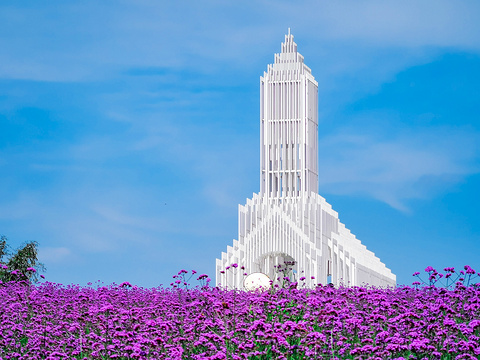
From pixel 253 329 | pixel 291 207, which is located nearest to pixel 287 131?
pixel 291 207

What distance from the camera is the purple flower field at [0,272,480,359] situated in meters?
8.16

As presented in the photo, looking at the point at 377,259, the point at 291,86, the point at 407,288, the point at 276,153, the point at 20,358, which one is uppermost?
the point at 291,86

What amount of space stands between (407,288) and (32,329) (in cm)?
557

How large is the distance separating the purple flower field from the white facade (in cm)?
2774

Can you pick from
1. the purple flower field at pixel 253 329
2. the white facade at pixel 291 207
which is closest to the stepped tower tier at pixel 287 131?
the white facade at pixel 291 207

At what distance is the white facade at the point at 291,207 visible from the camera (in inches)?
1581

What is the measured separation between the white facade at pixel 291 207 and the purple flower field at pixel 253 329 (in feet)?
91.0

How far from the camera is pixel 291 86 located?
43969 millimetres

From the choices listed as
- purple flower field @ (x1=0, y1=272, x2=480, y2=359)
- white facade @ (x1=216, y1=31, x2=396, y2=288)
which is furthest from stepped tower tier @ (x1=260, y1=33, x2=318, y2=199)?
purple flower field @ (x1=0, y1=272, x2=480, y2=359)

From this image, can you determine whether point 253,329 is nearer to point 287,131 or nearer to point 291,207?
point 291,207

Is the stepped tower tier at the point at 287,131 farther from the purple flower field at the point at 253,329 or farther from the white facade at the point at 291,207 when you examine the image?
the purple flower field at the point at 253,329

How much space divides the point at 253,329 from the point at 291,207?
3320 centimetres

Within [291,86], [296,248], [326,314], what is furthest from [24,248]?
[326,314]

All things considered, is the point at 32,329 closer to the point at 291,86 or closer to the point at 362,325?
the point at 362,325
